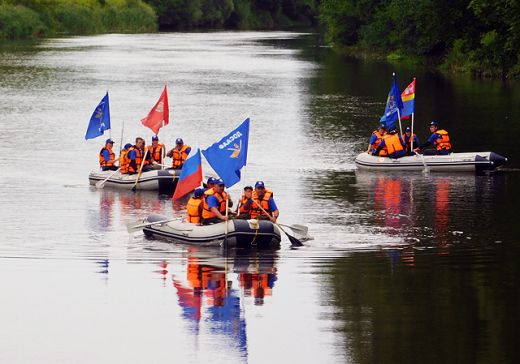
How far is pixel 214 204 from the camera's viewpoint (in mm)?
30094

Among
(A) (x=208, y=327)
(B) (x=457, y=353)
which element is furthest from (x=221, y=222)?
(B) (x=457, y=353)

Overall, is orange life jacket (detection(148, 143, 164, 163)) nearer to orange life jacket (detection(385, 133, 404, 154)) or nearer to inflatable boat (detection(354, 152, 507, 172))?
inflatable boat (detection(354, 152, 507, 172))

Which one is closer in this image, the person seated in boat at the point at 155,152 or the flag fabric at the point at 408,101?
the person seated in boat at the point at 155,152

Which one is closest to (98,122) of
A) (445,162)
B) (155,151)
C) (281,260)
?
(155,151)

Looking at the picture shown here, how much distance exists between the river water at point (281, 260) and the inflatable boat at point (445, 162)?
448mm

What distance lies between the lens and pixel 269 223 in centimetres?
2983

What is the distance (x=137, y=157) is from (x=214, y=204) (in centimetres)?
1090

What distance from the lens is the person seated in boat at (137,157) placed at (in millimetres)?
40281

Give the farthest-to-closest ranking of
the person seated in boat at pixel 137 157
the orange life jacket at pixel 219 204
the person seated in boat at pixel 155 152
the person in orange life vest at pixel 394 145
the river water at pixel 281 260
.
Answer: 1. the person in orange life vest at pixel 394 145
2. the person seated in boat at pixel 155 152
3. the person seated in boat at pixel 137 157
4. the orange life jacket at pixel 219 204
5. the river water at pixel 281 260

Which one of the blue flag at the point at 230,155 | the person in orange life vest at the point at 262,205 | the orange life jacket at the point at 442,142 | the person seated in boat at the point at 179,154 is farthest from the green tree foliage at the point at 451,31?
the person in orange life vest at the point at 262,205

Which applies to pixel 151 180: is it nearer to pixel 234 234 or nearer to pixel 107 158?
pixel 107 158

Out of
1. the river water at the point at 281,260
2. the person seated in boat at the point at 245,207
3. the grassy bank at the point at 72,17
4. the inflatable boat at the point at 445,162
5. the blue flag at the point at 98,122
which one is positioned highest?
the grassy bank at the point at 72,17

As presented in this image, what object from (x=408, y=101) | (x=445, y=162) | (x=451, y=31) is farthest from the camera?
(x=451, y=31)

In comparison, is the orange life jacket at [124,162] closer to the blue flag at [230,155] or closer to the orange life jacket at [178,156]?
the orange life jacket at [178,156]
